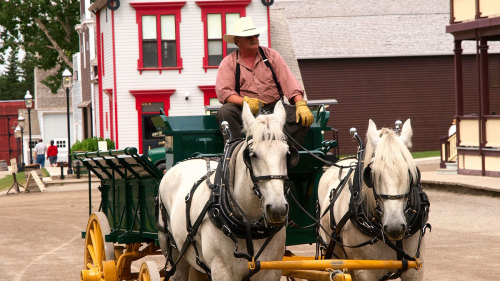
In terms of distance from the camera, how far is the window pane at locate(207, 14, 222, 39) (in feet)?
119

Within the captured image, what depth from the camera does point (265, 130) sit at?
6.52 meters

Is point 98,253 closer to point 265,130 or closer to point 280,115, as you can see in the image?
point 280,115

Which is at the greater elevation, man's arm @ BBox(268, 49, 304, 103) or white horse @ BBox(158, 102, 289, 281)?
man's arm @ BBox(268, 49, 304, 103)

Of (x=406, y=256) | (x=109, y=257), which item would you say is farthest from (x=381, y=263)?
(x=109, y=257)

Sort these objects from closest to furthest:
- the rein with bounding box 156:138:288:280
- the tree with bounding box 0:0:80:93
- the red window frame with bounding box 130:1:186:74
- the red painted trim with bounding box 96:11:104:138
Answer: the rein with bounding box 156:138:288:280 → the red window frame with bounding box 130:1:186:74 → the red painted trim with bounding box 96:11:104:138 → the tree with bounding box 0:0:80:93

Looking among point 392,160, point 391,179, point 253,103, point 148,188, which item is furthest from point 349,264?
point 148,188

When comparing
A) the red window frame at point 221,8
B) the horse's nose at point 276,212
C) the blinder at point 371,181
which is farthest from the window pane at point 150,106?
the horse's nose at point 276,212

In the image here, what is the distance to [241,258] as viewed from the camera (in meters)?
6.92

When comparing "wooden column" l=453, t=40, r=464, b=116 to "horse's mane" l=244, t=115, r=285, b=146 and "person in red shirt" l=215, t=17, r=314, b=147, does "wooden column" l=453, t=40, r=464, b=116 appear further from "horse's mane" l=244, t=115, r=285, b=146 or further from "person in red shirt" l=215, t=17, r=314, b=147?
"horse's mane" l=244, t=115, r=285, b=146

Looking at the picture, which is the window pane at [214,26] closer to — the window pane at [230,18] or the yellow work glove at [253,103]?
the window pane at [230,18]

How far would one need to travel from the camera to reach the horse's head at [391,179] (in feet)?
22.2

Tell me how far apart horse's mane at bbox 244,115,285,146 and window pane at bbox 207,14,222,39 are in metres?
30.0

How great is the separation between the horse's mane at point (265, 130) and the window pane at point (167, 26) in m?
30.0

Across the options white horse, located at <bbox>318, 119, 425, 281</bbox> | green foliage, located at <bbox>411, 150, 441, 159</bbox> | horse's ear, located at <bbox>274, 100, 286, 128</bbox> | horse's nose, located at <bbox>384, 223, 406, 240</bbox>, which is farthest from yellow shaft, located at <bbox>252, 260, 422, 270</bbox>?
green foliage, located at <bbox>411, 150, 441, 159</bbox>
